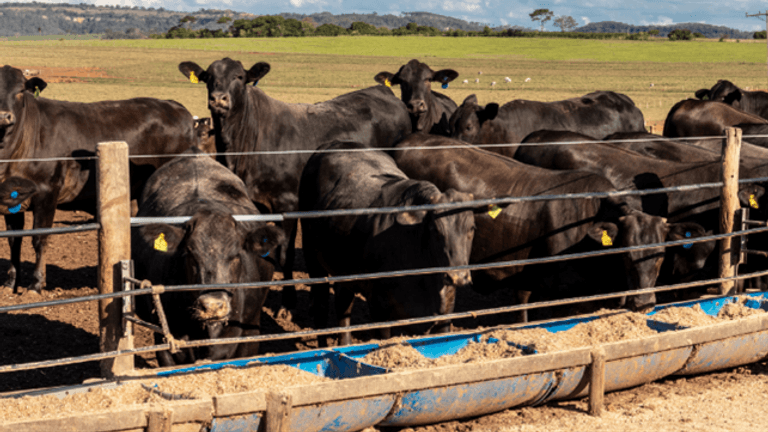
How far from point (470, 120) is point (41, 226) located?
562 cm

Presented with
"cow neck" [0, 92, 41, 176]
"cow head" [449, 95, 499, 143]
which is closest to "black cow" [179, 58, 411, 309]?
"cow head" [449, 95, 499, 143]

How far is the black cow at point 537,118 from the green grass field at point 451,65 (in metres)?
15.2

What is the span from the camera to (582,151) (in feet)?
26.7

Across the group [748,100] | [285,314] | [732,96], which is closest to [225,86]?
[285,314]

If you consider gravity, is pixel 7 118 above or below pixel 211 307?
above

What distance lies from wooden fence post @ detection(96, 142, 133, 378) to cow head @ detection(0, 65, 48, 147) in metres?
4.42

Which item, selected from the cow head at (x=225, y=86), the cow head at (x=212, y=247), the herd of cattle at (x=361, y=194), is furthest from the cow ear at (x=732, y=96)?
the cow head at (x=212, y=247)

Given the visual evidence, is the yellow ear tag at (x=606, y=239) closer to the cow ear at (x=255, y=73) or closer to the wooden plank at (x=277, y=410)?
the wooden plank at (x=277, y=410)

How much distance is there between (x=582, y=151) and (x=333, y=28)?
112072 mm

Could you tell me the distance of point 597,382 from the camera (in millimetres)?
4535

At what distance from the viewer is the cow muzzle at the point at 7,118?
776 cm

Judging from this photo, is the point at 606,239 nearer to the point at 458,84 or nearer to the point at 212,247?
the point at 212,247

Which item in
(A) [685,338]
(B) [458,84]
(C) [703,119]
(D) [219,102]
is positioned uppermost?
(D) [219,102]

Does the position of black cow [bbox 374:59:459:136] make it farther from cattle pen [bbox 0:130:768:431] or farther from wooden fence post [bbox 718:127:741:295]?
cattle pen [bbox 0:130:768:431]
